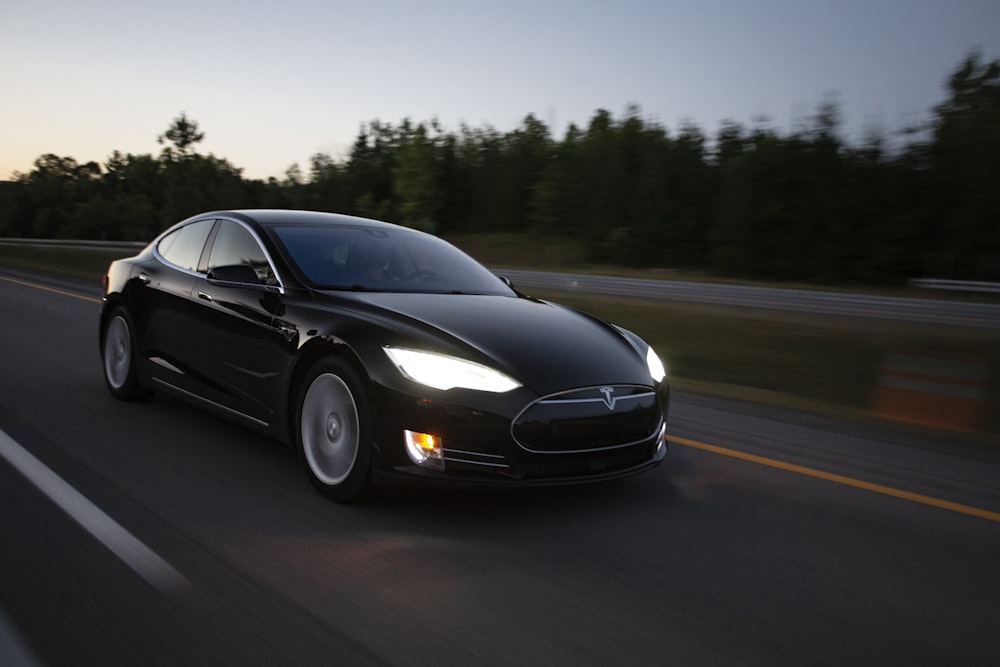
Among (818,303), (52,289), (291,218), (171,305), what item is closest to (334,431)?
(291,218)

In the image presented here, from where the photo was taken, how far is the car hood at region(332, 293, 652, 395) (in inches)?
178

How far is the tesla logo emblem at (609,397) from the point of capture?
180 inches

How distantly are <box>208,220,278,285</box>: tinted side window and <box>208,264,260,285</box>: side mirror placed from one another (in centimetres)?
5

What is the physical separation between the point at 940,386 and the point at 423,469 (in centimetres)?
525

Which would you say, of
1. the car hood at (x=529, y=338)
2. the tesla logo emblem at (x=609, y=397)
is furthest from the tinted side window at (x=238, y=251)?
the tesla logo emblem at (x=609, y=397)

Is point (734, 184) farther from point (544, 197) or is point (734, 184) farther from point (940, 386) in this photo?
point (940, 386)

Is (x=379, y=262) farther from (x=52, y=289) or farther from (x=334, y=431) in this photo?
(x=52, y=289)

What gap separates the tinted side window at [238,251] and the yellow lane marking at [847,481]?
2.84m

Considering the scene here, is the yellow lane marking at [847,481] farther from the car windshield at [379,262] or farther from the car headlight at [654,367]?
the car windshield at [379,262]

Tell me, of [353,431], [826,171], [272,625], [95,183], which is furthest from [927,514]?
[95,183]

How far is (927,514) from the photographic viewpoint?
482 centimetres

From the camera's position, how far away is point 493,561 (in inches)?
155

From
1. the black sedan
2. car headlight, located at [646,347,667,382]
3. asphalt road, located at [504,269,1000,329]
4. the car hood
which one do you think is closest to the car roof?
the black sedan

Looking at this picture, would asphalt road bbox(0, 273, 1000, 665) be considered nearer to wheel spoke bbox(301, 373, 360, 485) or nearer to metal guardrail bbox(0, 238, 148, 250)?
wheel spoke bbox(301, 373, 360, 485)
